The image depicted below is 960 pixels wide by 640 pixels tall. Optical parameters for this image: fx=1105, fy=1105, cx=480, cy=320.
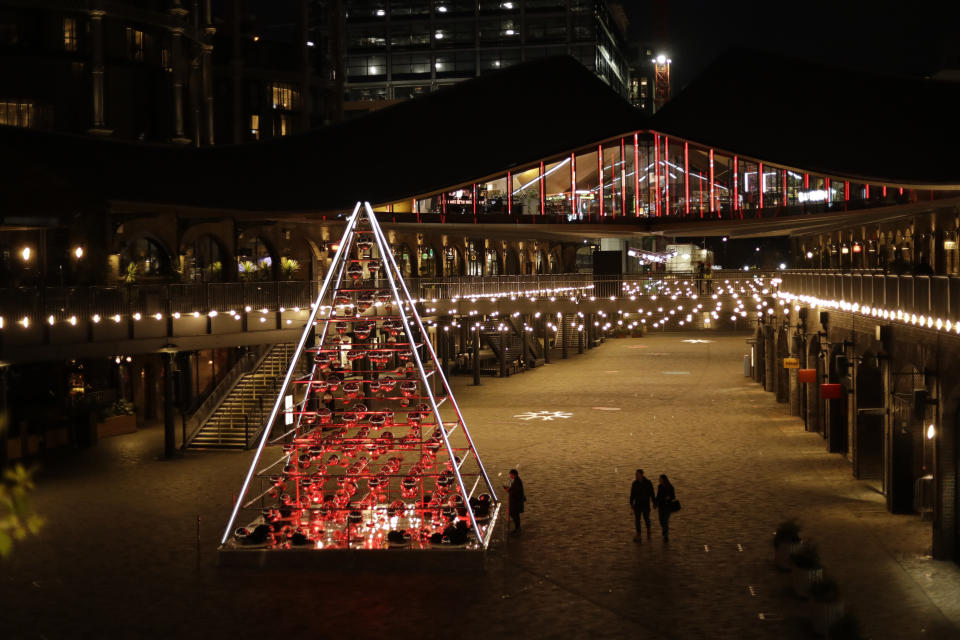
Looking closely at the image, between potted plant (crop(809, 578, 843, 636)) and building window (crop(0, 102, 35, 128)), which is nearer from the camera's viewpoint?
potted plant (crop(809, 578, 843, 636))

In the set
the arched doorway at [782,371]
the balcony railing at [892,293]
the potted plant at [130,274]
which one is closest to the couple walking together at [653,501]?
the balcony railing at [892,293]

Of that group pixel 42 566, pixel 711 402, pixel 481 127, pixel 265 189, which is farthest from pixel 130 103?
pixel 42 566

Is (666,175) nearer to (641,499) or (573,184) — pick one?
(573,184)

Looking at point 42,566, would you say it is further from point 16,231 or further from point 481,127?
point 481,127

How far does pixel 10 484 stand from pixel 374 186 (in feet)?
63.4

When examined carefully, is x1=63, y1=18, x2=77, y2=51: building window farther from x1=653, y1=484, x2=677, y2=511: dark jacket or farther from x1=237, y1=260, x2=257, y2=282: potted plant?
x1=653, y1=484, x2=677, y2=511: dark jacket

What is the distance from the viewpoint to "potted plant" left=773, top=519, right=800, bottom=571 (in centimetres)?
1770

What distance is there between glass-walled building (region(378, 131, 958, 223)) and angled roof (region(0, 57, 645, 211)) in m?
1.12

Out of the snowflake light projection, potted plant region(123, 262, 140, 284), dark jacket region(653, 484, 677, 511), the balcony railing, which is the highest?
potted plant region(123, 262, 140, 284)

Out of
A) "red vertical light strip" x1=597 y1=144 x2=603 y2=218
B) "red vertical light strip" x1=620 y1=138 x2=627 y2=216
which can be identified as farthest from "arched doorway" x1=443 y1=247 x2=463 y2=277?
"red vertical light strip" x1=620 y1=138 x2=627 y2=216

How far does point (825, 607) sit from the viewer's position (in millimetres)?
14656

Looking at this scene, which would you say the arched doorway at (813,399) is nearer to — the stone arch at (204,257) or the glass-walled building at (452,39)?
the stone arch at (204,257)

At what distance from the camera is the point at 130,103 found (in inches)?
1735

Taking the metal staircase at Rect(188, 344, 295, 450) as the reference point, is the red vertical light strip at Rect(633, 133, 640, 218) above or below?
above
